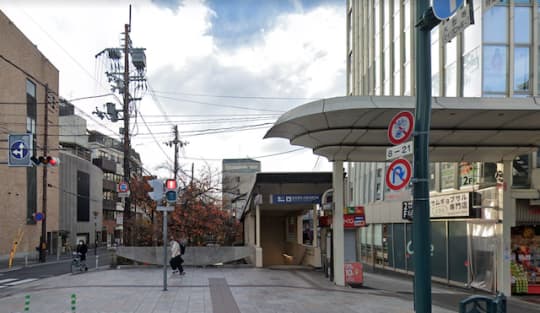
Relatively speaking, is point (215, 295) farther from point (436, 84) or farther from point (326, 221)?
point (436, 84)

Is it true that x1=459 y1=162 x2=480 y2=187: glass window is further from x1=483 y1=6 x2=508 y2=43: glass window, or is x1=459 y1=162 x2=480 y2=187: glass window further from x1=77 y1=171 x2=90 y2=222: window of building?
x1=77 y1=171 x2=90 y2=222: window of building

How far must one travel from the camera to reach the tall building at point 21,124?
119ft

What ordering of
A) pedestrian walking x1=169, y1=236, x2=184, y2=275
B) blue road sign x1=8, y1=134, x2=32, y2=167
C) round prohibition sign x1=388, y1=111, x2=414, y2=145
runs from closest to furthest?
round prohibition sign x1=388, y1=111, x2=414, y2=145
blue road sign x1=8, y1=134, x2=32, y2=167
pedestrian walking x1=169, y1=236, x2=184, y2=275

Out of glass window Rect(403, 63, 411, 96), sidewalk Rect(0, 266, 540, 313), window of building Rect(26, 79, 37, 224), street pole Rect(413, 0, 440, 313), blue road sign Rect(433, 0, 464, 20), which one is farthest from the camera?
window of building Rect(26, 79, 37, 224)

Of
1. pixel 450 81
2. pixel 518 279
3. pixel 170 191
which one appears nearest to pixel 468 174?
pixel 450 81

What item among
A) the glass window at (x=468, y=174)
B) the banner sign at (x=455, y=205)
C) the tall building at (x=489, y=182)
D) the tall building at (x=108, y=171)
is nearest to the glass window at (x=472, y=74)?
the tall building at (x=489, y=182)

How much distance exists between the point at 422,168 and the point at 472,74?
13.0m

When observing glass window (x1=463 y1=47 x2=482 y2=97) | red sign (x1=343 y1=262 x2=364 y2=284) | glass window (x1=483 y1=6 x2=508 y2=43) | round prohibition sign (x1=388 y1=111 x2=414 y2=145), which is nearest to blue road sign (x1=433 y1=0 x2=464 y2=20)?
round prohibition sign (x1=388 y1=111 x2=414 y2=145)

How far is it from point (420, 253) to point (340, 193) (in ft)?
30.9

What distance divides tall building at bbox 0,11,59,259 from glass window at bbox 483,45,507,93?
90.7 feet

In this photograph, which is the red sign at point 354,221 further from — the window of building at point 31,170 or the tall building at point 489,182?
the window of building at point 31,170

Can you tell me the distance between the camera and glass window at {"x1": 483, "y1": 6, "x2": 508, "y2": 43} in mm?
17594

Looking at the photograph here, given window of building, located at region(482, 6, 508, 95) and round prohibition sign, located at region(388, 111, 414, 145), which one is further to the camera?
window of building, located at region(482, 6, 508, 95)

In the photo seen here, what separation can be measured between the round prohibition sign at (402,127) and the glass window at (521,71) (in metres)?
12.6
